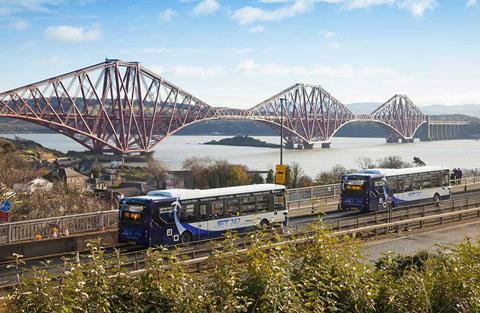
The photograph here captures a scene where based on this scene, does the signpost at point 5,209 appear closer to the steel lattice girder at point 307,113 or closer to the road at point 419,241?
the road at point 419,241

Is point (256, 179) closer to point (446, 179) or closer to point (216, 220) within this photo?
point (446, 179)

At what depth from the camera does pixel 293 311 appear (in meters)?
6.30

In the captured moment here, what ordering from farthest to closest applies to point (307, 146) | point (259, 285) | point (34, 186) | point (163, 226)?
point (307, 146)
point (34, 186)
point (163, 226)
point (259, 285)

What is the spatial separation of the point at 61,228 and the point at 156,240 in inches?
182

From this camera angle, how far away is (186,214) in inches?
832

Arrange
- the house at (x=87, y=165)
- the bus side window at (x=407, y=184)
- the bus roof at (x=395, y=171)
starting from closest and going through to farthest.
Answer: the bus roof at (x=395, y=171), the bus side window at (x=407, y=184), the house at (x=87, y=165)

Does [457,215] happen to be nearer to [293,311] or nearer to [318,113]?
[293,311]

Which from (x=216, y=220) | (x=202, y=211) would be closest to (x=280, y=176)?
(x=216, y=220)

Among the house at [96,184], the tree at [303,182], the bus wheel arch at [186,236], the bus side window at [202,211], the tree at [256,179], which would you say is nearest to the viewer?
the bus wheel arch at [186,236]

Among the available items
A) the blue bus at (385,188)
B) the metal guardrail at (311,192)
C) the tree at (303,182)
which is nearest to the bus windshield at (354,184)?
the blue bus at (385,188)

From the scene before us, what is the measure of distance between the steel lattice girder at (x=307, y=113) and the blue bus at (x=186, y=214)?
111 meters

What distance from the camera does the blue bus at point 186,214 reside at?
20.3 meters

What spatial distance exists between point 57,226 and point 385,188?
54.2ft

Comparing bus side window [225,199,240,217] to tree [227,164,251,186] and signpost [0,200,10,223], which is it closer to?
signpost [0,200,10,223]
